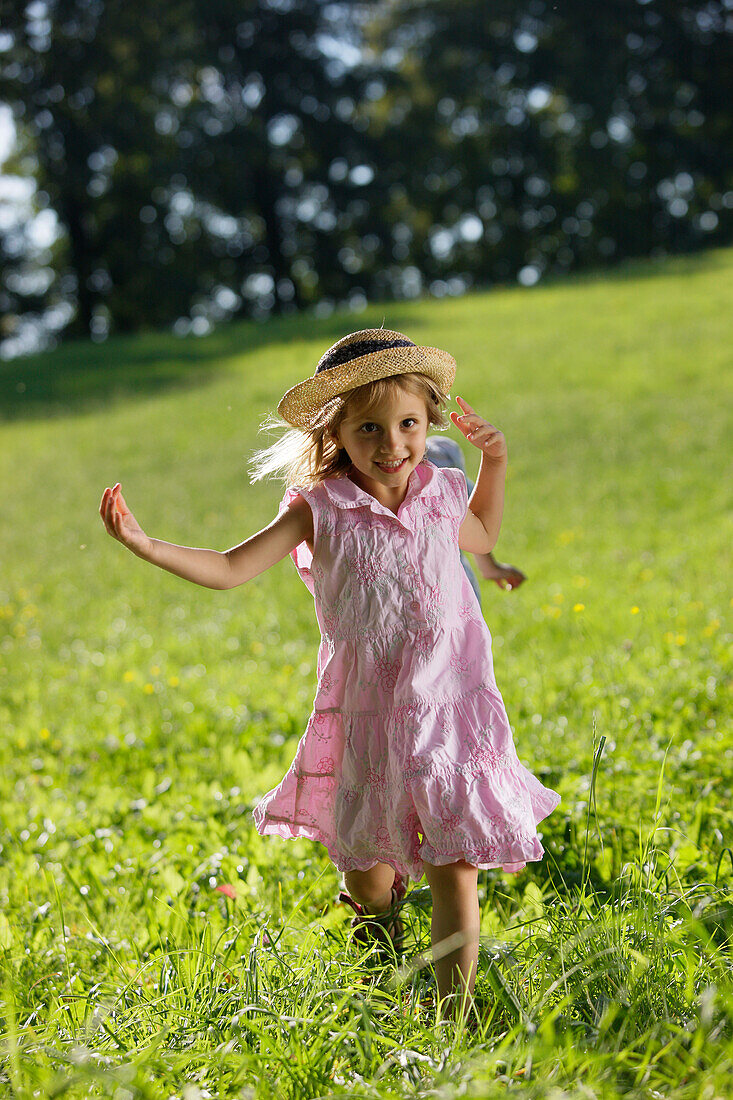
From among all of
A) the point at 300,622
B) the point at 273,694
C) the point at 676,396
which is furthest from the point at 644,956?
the point at 676,396

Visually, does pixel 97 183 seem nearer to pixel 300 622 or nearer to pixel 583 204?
pixel 583 204

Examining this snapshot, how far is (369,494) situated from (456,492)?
0.76 ft

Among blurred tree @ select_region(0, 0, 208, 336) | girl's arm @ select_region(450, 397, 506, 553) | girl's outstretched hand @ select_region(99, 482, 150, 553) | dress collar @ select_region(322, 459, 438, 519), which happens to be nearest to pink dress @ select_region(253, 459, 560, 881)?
dress collar @ select_region(322, 459, 438, 519)

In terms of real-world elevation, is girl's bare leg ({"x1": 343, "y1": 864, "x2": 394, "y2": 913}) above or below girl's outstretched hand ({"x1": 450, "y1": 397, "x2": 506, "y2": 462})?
below

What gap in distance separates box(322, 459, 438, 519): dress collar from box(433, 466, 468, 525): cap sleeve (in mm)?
47

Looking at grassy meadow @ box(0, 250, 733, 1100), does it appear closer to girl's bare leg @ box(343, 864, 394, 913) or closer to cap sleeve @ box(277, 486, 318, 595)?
girl's bare leg @ box(343, 864, 394, 913)

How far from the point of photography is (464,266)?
36.4 metres

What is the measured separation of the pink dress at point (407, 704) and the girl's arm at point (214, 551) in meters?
0.07

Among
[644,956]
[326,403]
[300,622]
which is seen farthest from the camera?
[300,622]

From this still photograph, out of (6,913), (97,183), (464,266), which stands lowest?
(6,913)

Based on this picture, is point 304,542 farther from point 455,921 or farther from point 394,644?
point 455,921

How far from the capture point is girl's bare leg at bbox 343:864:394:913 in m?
2.58

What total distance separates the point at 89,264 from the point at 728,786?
35.2 metres

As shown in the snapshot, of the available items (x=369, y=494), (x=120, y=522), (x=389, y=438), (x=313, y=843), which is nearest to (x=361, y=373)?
(x=389, y=438)
